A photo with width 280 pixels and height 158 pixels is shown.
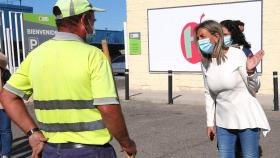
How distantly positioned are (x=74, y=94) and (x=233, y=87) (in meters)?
1.77

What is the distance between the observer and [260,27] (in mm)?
13781

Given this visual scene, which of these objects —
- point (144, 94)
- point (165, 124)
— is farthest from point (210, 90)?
point (144, 94)

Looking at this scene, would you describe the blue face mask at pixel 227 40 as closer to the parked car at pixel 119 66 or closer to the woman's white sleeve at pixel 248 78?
the woman's white sleeve at pixel 248 78

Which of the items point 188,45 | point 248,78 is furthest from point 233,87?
point 188,45

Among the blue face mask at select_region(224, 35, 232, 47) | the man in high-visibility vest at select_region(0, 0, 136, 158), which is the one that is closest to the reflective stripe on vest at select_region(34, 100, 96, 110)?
the man in high-visibility vest at select_region(0, 0, 136, 158)

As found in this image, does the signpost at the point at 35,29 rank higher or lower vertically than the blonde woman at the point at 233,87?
higher

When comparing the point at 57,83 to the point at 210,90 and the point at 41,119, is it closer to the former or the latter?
the point at 41,119

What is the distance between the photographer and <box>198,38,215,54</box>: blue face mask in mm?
3973

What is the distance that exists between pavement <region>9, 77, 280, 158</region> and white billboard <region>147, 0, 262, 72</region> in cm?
161

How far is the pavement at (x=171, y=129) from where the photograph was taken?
Result: 23.3 ft

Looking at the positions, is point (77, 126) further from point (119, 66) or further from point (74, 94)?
point (119, 66)

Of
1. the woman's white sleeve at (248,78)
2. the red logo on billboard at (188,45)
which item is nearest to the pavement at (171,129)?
the red logo on billboard at (188,45)

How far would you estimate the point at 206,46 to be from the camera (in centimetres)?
398

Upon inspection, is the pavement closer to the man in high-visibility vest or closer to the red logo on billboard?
the red logo on billboard
